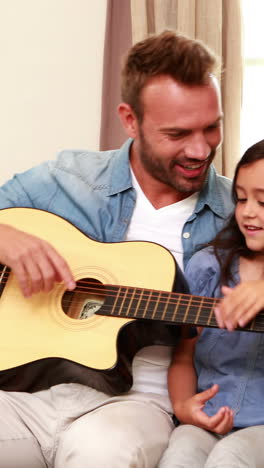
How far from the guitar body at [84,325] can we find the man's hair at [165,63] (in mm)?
A: 416

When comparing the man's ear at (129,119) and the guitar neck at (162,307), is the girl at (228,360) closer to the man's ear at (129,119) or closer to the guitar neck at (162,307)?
the guitar neck at (162,307)

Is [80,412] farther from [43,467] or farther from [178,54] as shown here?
[178,54]

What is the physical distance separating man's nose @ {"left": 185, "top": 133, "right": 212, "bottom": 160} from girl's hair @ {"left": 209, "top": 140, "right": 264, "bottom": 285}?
0.32ft

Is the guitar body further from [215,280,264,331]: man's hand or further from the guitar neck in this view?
[215,280,264,331]: man's hand

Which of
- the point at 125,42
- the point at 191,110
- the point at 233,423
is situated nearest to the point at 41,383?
the point at 233,423

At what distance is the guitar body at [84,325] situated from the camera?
1.34m

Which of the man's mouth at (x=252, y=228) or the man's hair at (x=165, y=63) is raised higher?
the man's hair at (x=165, y=63)

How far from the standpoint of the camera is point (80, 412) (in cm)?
139

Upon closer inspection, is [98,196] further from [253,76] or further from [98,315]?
[253,76]

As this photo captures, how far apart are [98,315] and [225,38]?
1.21 metres

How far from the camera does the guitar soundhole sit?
1.45 metres

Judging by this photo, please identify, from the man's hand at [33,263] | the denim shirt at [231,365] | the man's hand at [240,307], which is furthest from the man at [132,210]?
the man's hand at [240,307]

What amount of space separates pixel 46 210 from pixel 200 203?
0.38 m

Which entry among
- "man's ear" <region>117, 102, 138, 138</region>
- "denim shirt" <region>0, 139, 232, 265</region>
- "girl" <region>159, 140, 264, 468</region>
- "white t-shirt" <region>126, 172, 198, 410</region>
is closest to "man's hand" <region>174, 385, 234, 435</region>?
"girl" <region>159, 140, 264, 468</region>
